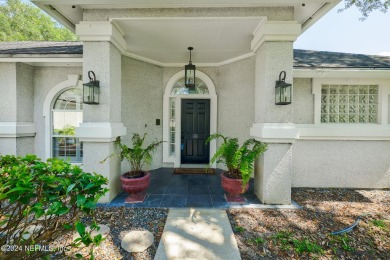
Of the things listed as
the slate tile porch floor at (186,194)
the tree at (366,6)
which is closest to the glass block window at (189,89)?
the slate tile porch floor at (186,194)

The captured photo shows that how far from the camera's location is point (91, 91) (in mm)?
3643

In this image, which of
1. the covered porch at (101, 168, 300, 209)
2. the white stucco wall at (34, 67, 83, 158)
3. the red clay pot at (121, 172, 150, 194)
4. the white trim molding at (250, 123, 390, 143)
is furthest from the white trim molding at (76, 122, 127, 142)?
the white trim molding at (250, 123, 390, 143)

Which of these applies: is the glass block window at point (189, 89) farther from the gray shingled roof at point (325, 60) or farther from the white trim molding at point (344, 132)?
the white trim molding at point (344, 132)

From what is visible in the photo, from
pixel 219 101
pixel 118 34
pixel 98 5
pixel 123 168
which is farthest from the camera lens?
pixel 219 101

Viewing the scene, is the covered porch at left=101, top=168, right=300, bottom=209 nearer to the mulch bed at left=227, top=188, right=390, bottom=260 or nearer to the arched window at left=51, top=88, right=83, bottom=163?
the mulch bed at left=227, top=188, right=390, bottom=260

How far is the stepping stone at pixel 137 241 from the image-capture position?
2.58 m

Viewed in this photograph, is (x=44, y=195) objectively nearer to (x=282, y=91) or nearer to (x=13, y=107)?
(x=282, y=91)

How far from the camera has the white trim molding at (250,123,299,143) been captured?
3738mm

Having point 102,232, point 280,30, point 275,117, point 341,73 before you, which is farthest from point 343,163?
point 102,232

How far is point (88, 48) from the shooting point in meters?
3.79

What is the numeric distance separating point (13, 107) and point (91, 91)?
10.2 feet

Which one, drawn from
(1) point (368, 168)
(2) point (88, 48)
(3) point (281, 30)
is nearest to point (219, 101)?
(3) point (281, 30)

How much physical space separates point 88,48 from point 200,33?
8.14ft

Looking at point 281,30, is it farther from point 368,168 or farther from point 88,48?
point 368,168
